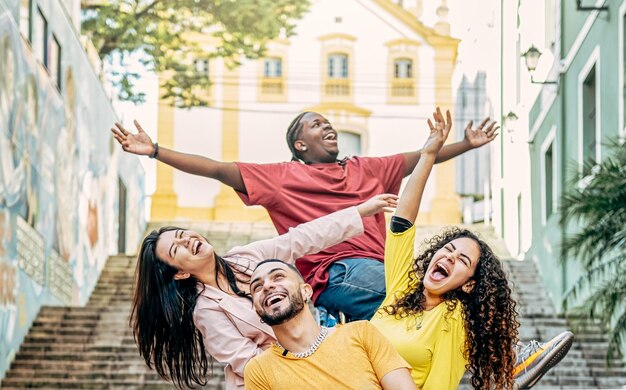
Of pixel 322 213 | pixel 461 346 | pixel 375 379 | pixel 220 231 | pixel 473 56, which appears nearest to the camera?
pixel 375 379

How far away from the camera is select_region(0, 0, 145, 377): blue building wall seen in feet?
55.2

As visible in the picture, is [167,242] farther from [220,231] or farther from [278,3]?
[278,3]

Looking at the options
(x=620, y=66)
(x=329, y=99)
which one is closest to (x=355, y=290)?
(x=620, y=66)

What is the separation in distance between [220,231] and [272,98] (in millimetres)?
12011

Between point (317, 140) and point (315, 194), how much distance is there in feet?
0.78

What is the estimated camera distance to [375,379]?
5.17m

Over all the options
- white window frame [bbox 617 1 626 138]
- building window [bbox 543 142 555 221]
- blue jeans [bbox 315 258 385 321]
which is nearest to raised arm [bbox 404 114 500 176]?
blue jeans [bbox 315 258 385 321]

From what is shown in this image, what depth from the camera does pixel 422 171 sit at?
588cm

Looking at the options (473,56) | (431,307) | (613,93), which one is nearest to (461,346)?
(431,307)

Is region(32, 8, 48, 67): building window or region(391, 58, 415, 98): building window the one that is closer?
region(32, 8, 48, 67): building window

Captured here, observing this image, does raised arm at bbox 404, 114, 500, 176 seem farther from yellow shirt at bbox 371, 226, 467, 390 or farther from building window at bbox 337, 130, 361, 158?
building window at bbox 337, 130, 361, 158

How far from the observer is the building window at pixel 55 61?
19.9 meters

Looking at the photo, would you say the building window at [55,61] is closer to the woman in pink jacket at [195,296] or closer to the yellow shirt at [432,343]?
the woman in pink jacket at [195,296]

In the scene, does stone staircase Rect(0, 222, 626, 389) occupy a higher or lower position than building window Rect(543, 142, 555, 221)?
lower
